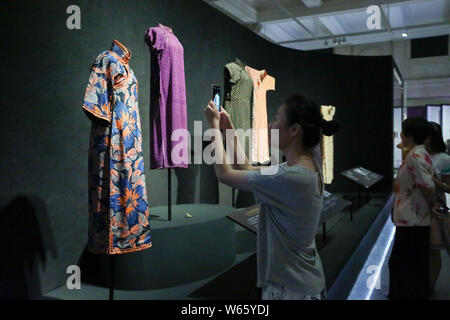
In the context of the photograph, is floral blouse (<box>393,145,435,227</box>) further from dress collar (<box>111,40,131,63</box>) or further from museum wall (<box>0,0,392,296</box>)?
museum wall (<box>0,0,392,296</box>)

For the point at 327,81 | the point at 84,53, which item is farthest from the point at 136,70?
the point at 327,81

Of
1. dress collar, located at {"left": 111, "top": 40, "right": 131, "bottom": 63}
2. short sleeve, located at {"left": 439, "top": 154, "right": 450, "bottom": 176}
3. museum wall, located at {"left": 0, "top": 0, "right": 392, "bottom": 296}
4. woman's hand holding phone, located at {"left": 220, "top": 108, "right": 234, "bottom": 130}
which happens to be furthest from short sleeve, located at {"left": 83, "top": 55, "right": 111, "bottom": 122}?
short sleeve, located at {"left": 439, "top": 154, "right": 450, "bottom": 176}

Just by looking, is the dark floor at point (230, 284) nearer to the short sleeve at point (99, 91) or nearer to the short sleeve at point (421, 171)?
the short sleeve at point (421, 171)

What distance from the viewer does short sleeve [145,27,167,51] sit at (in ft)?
9.39

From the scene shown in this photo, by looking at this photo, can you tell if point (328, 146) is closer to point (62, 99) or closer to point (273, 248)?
point (62, 99)

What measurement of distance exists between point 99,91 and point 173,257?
119cm

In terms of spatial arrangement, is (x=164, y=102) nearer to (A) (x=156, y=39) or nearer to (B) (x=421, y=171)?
(A) (x=156, y=39)

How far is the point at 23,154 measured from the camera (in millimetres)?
2477

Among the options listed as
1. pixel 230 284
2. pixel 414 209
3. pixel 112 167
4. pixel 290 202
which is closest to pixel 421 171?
pixel 414 209

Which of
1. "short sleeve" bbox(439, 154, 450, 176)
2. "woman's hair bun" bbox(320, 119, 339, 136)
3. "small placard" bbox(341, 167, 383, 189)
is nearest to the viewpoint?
"woman's hair bun" bbox(320, 119, 339, 136)

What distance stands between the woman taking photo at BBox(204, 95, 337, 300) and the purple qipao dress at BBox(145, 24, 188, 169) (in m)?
1.51

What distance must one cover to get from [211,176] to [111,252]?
2.42m

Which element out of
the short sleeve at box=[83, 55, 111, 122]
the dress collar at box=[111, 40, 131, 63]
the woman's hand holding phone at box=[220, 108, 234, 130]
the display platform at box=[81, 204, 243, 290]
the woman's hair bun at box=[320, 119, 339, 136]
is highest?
the dress collar at box=[111, 40, 131, 63]

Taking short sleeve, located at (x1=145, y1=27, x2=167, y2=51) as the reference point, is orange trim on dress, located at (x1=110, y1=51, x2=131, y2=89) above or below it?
below
